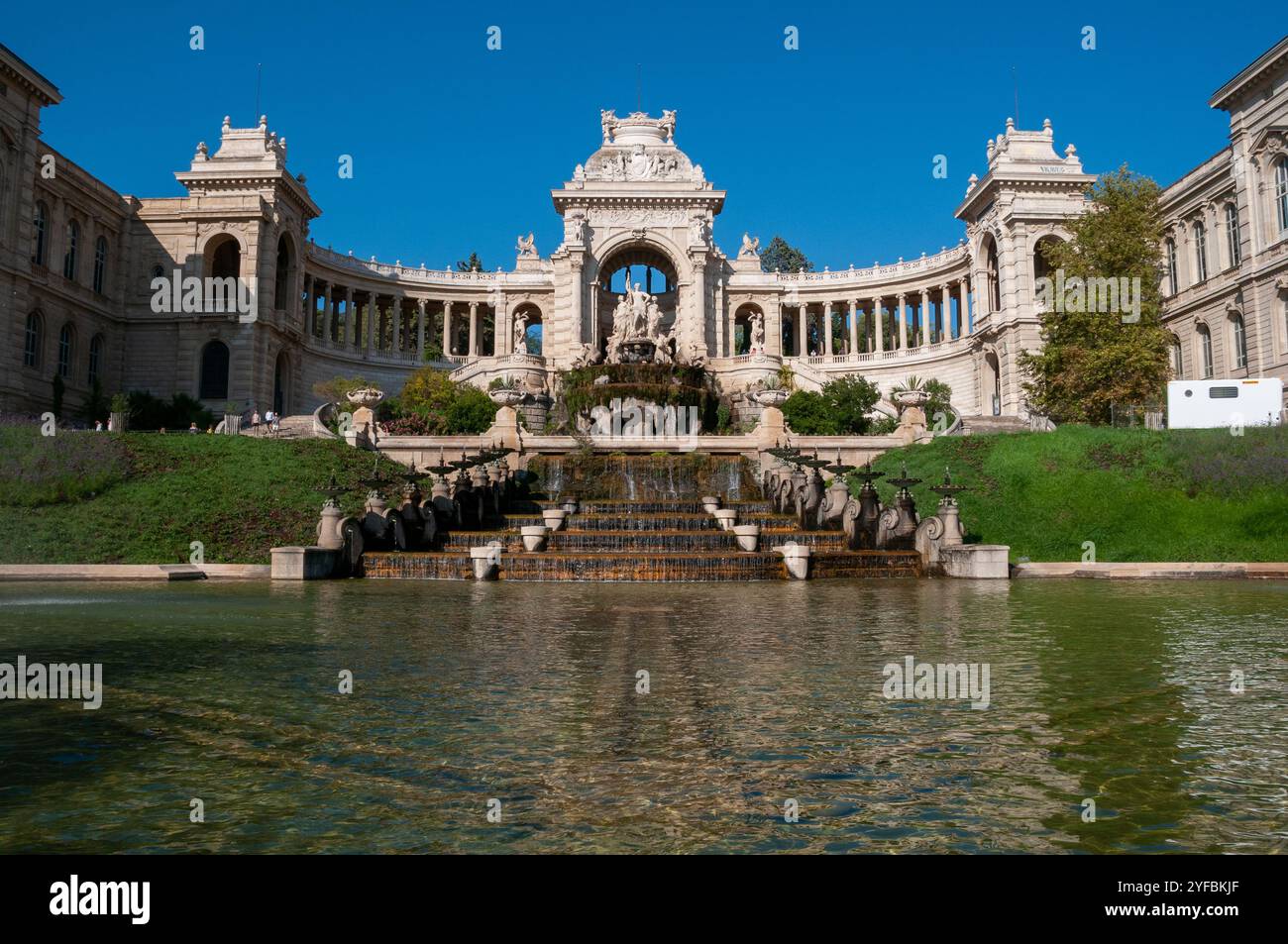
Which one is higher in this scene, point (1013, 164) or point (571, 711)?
point (1013, 164)

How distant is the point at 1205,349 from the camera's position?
50.8 meters

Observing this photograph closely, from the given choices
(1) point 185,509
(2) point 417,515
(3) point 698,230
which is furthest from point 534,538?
(3) point 698,230

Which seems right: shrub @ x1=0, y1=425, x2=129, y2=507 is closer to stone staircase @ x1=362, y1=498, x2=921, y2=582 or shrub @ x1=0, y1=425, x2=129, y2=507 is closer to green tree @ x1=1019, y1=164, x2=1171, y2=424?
stone staircase @ x1=362, y1=498, x2=921, y2=582

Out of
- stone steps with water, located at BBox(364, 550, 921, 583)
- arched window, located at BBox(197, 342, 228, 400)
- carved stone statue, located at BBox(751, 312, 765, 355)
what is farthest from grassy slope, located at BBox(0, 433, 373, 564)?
carved stone statue, located at BBox(751, 312, 765, 355)

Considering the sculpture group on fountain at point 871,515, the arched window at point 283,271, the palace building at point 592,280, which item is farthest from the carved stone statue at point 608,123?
the sculpture group on fountain at point 871,515

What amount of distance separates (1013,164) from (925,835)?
65.1m

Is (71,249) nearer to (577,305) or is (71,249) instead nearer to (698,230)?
(577,305)

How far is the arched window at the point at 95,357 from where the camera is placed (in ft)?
177

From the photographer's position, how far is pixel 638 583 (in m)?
17.4

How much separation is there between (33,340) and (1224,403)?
195 ft

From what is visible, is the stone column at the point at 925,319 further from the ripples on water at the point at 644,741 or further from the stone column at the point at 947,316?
the ripples on water at the point at 644,741

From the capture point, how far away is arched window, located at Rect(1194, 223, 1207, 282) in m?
51.5
